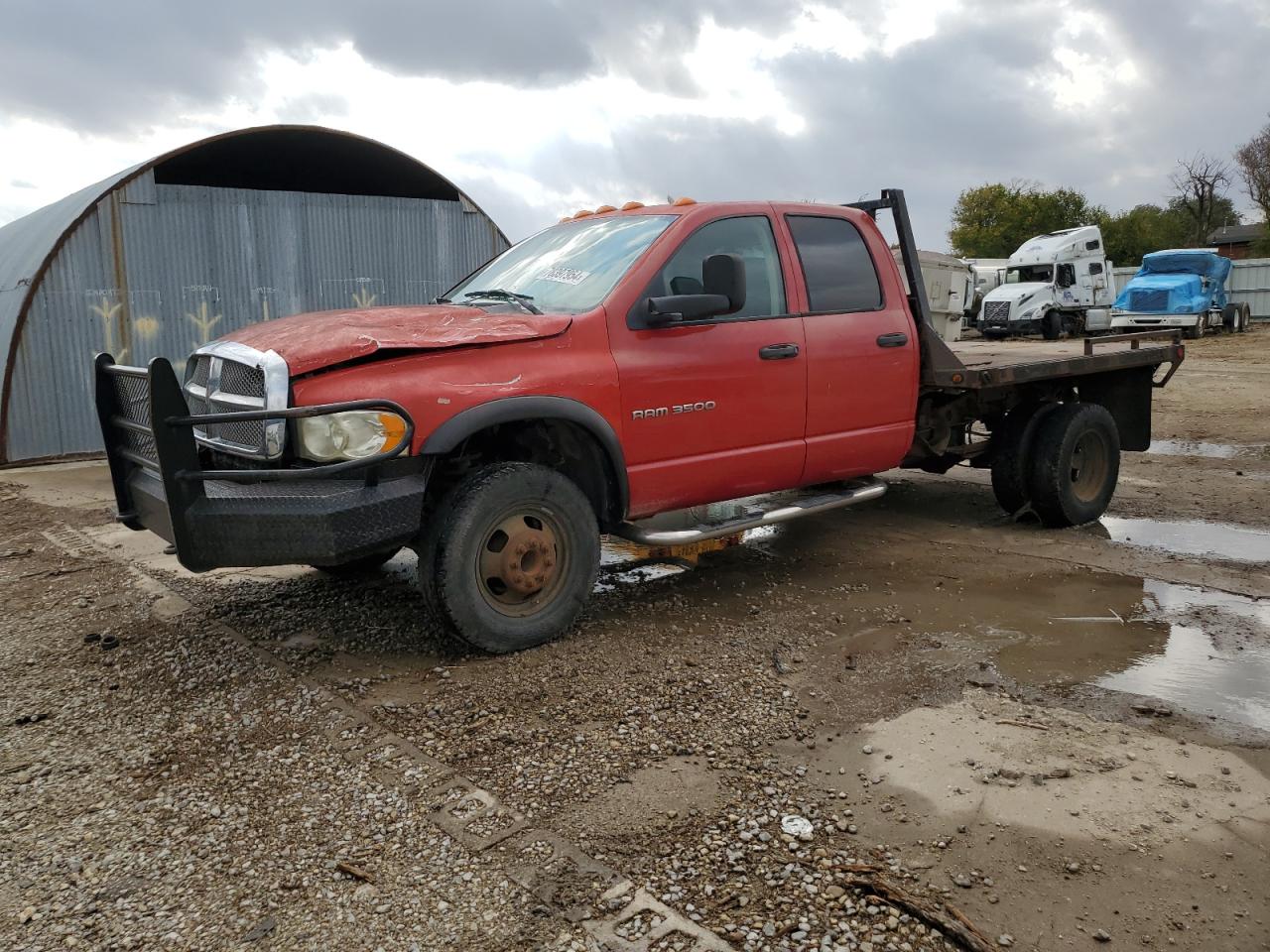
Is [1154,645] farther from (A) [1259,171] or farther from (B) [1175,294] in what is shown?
(A) [1259,171]

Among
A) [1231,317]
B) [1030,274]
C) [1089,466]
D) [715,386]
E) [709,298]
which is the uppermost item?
[1030,274]

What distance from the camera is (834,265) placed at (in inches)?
220

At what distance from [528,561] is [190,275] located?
8.64 meters

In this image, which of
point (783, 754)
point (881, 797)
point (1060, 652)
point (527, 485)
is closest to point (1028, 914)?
point (881, 797)

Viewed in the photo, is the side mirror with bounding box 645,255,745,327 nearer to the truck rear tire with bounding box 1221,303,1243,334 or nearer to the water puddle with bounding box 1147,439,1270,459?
the water puddle with bounding box 1147,439,1270,459

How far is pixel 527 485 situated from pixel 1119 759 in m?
2.51

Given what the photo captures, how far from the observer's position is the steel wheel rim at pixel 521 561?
4.34 meters

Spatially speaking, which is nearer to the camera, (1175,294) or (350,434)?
(350,434)

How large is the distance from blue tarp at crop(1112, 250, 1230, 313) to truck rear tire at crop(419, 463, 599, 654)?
29.6m

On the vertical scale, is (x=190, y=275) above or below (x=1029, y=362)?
above

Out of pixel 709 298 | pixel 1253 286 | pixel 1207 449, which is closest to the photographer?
pixel 709 298

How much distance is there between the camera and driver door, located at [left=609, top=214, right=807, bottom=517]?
15.4ft

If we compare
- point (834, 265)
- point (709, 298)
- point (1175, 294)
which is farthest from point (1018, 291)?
point (709, 298)

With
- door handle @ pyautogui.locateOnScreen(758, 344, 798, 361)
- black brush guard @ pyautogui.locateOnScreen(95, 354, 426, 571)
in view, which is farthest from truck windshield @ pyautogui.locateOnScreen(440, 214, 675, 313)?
black brush guard @ pyautogui.locateOnScreen(95, 354, 426, 571)
